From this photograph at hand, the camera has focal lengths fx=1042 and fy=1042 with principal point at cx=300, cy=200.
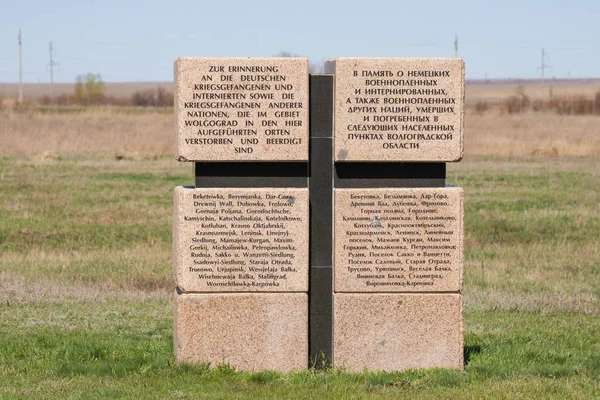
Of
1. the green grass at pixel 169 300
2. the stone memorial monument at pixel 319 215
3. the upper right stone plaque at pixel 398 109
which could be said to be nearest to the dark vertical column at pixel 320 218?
the stone memorial monument at pixel 319 215

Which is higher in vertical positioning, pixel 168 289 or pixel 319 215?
pixel 319 215

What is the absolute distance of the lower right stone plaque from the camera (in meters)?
7.92

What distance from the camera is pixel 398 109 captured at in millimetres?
7867

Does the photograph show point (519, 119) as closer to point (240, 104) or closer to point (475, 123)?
point (475, 123)

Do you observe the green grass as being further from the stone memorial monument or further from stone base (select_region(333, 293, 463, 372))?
the stone memorial monument

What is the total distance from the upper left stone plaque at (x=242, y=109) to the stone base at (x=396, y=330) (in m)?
1.26

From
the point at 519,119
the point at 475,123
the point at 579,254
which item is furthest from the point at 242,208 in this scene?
the point at 519,119

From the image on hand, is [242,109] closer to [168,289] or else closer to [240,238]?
[240,238]

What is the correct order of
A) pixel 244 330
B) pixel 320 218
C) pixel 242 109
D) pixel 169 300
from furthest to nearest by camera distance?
pixel 169 300 < pixel 320 218 < pixel 244 330 < pixel 242 109

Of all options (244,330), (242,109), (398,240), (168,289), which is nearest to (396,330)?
(398,240)

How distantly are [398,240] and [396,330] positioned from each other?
2.28 ft

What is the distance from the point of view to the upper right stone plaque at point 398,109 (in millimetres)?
7836

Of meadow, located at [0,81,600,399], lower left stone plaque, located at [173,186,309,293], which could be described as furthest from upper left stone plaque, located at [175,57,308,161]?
meadow, located at [0,81,600,399]

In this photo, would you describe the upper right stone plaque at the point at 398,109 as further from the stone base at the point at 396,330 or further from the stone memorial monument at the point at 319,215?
the stone base at the point at 396,330
